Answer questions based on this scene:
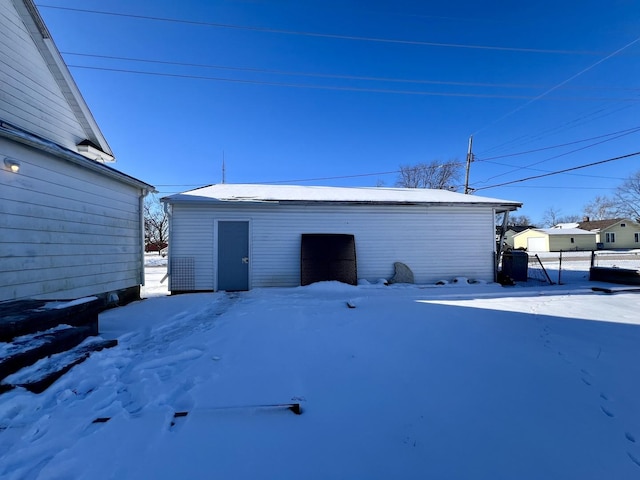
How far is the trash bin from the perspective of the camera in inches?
389

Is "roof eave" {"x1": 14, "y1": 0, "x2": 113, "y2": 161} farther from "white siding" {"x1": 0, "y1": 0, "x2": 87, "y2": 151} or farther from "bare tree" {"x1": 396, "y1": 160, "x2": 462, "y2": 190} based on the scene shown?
"bare tree" {"x1": 396, "y1": 160, "x2": 462, "y2": 190}

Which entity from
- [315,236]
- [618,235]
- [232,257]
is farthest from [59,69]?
[618,235]

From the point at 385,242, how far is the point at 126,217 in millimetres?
7754

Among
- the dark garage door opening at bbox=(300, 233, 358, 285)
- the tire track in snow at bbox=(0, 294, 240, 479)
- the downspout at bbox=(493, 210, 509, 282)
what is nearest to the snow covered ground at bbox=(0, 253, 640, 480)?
the tire track in snow at bbox=(0, 294, 240, 479)

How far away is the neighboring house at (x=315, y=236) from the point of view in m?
8.03

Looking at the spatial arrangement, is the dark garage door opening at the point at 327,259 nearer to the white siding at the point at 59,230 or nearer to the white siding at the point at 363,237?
the white siding at the point at 363,237

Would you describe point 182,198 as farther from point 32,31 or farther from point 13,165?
point 32,31

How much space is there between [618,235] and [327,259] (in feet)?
162

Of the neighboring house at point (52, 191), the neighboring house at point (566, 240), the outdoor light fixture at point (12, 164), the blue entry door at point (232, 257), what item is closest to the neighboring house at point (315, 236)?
the blue entry door at point (232, 257)

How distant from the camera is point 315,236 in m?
8.57

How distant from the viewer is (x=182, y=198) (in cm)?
776

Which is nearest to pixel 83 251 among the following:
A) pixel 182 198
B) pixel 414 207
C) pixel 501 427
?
pixel 182 198

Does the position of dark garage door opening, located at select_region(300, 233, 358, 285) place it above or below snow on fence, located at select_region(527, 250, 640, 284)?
above

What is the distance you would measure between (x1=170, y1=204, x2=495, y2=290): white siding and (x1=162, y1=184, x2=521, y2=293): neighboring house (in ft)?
0.10
